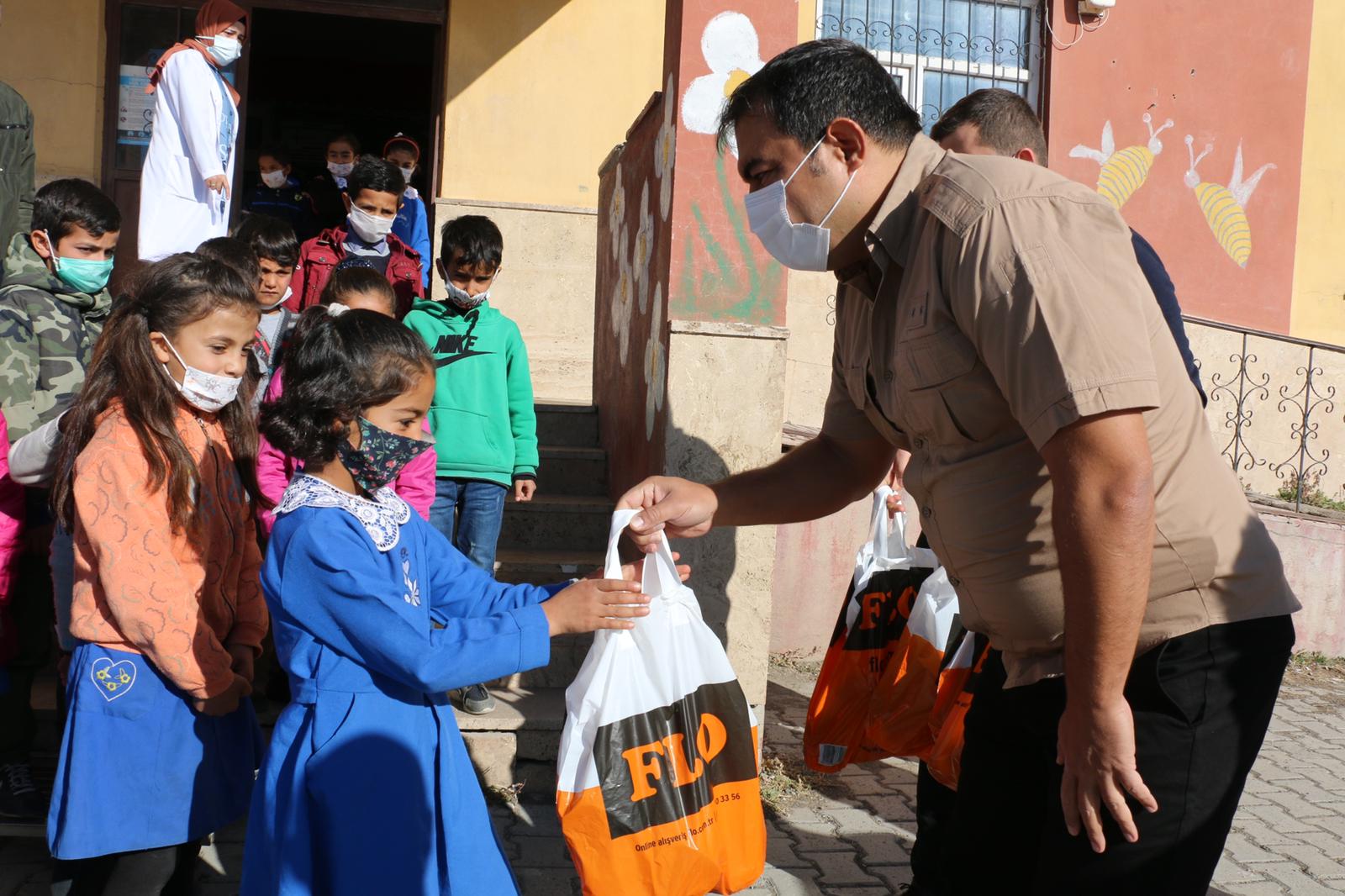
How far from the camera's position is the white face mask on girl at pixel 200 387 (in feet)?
9.34

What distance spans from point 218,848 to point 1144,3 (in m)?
9.51

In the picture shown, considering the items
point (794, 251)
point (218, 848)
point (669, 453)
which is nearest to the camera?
point (794, 251)

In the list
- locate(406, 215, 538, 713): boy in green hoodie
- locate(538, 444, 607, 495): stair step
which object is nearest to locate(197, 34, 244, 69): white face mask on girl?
locate(406, 215, 538, 713): boy in green hoodie

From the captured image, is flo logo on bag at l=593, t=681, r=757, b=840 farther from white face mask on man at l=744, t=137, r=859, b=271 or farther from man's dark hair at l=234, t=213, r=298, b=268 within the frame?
man's dark hair at l=234, t=213, r=298, b=268

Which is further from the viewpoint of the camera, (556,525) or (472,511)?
(556,525)

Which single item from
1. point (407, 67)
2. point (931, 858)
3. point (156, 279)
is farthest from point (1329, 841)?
point (407, 67)

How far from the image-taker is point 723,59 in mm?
4270

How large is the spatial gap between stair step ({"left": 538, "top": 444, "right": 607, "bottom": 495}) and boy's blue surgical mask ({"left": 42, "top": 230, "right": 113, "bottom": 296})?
2.42m

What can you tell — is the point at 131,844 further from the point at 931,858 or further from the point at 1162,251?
the point at 1162,251

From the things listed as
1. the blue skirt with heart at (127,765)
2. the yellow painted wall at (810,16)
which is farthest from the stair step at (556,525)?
the yellow painted wall at (810,16)

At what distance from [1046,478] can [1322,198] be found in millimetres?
9938

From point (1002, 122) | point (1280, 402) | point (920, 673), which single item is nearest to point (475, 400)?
point (920, 673)

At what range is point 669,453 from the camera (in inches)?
167

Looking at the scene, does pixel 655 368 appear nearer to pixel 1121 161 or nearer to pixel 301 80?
pixel 1121 161
